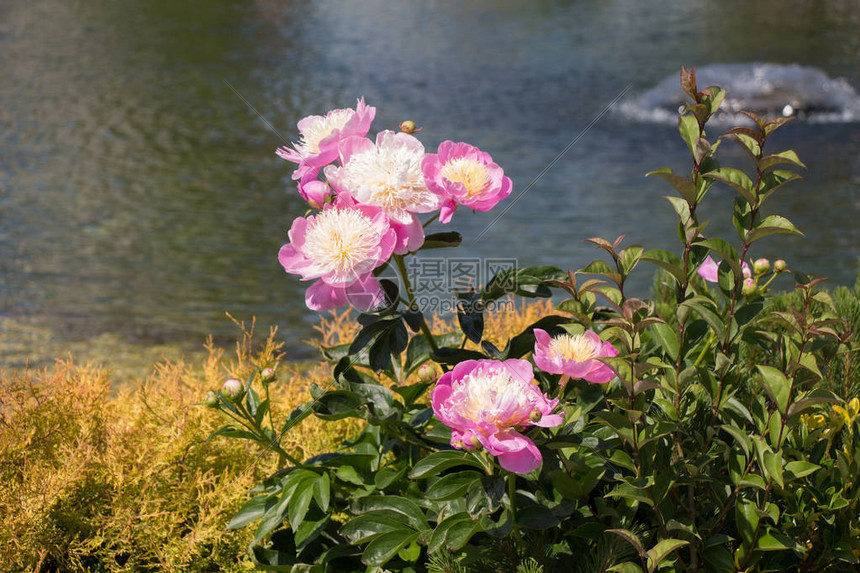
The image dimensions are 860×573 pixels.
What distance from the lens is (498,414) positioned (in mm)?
1415

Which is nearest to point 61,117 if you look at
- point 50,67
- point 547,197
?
point 50,67

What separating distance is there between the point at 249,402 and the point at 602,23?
17.7 metres

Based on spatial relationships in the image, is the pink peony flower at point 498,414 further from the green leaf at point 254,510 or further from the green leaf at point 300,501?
the green leaf at point 254,510

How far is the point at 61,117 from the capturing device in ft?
32.7

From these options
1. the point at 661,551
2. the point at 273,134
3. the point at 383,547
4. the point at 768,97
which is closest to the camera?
the point at 661,551

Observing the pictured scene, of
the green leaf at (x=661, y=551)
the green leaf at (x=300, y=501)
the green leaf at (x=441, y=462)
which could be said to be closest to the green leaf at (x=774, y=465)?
the green leaf at (x=661, y=551)

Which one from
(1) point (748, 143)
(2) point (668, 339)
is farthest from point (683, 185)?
(2) point (668, 339)

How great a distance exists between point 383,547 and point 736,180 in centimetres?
111

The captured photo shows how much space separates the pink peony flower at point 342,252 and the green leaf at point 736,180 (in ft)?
2.27

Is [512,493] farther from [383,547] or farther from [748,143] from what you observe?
[748,143]

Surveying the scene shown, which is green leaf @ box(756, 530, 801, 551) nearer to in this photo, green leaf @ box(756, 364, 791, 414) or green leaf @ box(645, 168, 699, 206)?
green leaf @ box(756, 364, 791, 414)

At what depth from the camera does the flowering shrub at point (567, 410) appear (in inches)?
61.7

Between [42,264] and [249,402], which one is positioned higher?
[249,402]

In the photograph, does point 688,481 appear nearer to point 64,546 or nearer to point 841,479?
point 841,479
